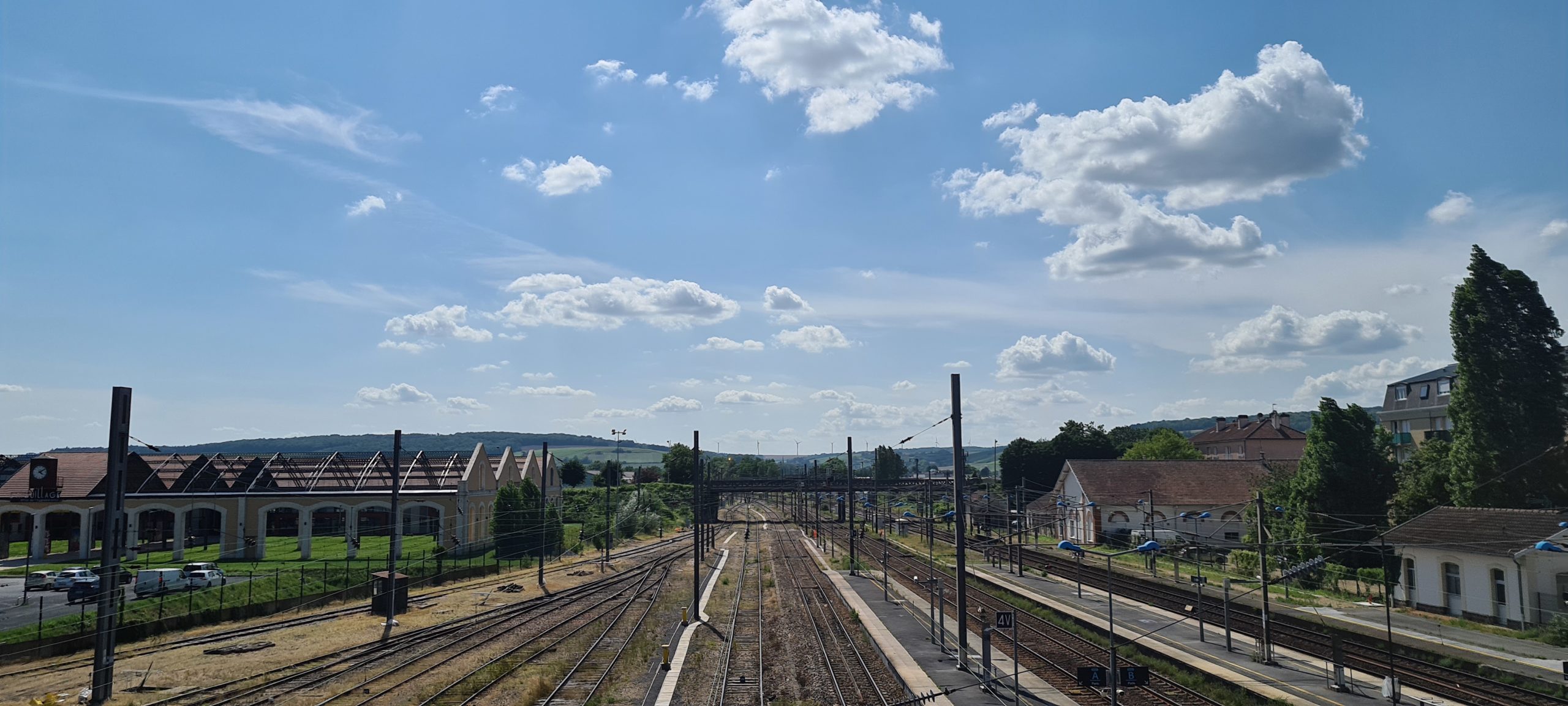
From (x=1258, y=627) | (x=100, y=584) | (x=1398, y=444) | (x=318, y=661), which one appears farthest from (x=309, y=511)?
(x=1398, y=444)

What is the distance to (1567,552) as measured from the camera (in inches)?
1331

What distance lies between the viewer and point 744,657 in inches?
1315

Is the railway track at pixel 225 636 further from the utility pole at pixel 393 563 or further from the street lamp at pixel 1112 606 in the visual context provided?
the street lamp at pixel 1112 606

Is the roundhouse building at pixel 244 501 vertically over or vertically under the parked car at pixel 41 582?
over

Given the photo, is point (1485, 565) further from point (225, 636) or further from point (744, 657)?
point (225, 636)

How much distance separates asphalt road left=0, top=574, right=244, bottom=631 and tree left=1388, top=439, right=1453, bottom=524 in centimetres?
5939

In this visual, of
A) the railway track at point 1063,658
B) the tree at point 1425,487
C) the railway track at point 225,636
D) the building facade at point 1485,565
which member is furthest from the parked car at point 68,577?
the tree at point 1425,487

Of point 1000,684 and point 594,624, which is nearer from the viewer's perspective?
point 1000,684

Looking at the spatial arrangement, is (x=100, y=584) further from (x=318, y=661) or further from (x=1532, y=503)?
(x=1532, y=503)

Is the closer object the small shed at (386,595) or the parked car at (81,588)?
the small shed at (386,595)

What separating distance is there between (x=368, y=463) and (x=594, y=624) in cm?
4348

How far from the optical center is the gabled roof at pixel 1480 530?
35.1m

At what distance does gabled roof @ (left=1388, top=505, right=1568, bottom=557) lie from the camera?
35062 millimetres

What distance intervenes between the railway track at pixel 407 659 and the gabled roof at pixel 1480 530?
34.4 metres
